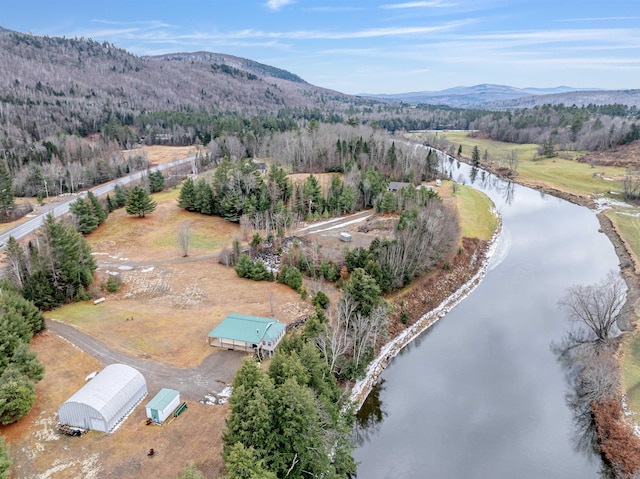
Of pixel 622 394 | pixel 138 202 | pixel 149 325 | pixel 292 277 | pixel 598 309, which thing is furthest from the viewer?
pixel 138 202

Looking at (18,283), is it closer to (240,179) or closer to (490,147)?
(240,179)

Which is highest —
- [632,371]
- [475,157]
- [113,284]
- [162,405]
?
[475,157]

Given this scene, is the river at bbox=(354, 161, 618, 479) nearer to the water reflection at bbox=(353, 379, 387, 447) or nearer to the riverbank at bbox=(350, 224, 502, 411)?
the water reflection at bbox=(353, 379, 387, 447)

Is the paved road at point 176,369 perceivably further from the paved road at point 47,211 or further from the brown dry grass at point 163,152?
the brown dry grass at point 163,152

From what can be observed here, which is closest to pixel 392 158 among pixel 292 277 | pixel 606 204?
pixel 606 204

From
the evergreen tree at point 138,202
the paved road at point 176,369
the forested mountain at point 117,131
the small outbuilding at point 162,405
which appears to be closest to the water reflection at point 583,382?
the paved road at point 176,369

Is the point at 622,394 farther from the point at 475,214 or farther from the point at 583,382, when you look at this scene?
the point at 475,214
